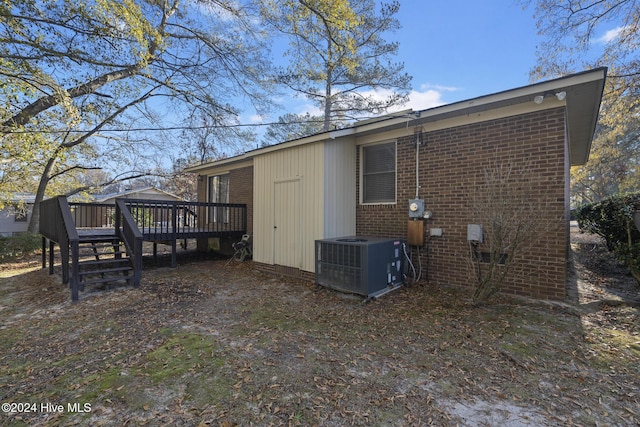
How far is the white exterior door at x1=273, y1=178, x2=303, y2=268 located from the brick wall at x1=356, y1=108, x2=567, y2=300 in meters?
1.62

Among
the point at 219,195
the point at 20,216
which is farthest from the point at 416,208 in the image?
the point at 20,216

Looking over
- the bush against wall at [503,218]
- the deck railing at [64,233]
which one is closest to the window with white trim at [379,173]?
the bush against wall at [503,218]

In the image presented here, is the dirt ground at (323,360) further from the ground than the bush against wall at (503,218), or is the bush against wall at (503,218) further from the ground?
the bush against wall at (503,218)

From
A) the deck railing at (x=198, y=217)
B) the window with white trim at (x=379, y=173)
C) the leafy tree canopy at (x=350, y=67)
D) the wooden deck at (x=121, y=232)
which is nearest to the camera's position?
the wooden deck at (x=121, y=232)

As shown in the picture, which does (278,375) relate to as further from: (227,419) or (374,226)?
(374,226)

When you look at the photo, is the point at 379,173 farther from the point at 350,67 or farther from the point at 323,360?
the point at 350,67

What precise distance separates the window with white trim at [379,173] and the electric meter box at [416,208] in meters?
0.65

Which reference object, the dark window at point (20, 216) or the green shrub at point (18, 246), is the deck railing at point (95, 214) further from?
the dark window at point (20, 216)

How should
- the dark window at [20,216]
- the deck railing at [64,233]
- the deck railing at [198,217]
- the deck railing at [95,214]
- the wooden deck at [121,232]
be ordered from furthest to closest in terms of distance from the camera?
1. the dark window at [20,216]
2. the deck railing at [95,214]
3. the deck railing at [198,217]
4. the wooden deck at [121,232]
5. the deck railing at [64,233]

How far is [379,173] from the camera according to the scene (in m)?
6.76

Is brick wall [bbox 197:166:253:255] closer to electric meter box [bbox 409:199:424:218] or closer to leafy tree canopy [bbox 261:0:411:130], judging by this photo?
leafy tree canopy [bbox 261:0:411:130]

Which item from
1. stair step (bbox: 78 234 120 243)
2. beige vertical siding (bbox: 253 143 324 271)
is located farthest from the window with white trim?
stair step (bbox: 78 234 120 243)

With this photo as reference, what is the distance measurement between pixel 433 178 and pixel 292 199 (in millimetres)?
3119

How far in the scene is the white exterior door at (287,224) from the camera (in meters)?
6.76
